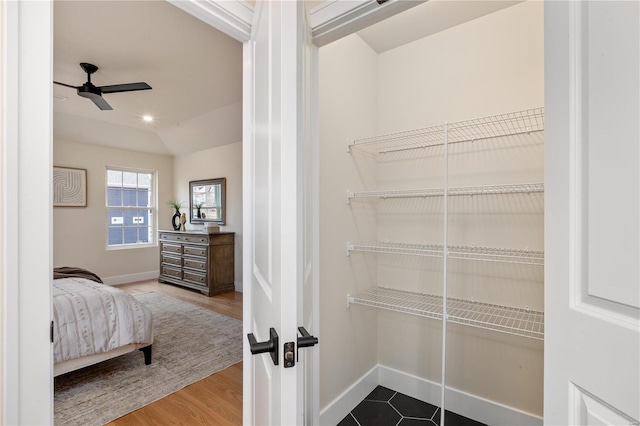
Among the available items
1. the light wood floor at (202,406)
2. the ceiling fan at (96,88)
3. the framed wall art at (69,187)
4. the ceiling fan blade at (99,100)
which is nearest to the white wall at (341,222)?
the light wood floor at (202,406)

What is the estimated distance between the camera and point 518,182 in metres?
1.73

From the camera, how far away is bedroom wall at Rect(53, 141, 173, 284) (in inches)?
181

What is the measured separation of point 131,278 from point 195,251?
5.27 feet

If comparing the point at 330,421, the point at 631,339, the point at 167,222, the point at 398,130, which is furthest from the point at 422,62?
the point at 167,222

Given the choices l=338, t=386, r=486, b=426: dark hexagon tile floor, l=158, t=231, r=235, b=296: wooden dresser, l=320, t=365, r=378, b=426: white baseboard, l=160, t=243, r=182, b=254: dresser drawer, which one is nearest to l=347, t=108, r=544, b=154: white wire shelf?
l=320, t=365, r=378, b=426: white baseboard

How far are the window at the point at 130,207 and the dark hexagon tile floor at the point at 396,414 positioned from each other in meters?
5.11

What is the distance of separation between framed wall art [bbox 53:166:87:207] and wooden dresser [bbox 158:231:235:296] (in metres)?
1.36

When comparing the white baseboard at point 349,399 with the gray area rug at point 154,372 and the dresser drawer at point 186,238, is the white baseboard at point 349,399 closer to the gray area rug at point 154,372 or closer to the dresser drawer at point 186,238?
the gray area rug at point 154,372

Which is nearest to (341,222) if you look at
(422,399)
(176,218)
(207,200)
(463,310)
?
(463,310)

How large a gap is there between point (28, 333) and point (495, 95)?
7.61 ft

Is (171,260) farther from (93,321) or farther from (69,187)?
(93,321)

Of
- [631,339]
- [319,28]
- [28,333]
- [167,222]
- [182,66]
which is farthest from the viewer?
[167,222]

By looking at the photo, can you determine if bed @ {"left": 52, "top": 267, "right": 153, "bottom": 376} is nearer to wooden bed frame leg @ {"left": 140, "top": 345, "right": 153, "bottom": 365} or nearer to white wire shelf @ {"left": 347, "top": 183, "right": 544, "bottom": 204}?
A: wooden bed frame leg @ {"left": 140, "top": 345, "right": 153, "bottom": 365}

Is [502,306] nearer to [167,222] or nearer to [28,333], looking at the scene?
[28,333]
